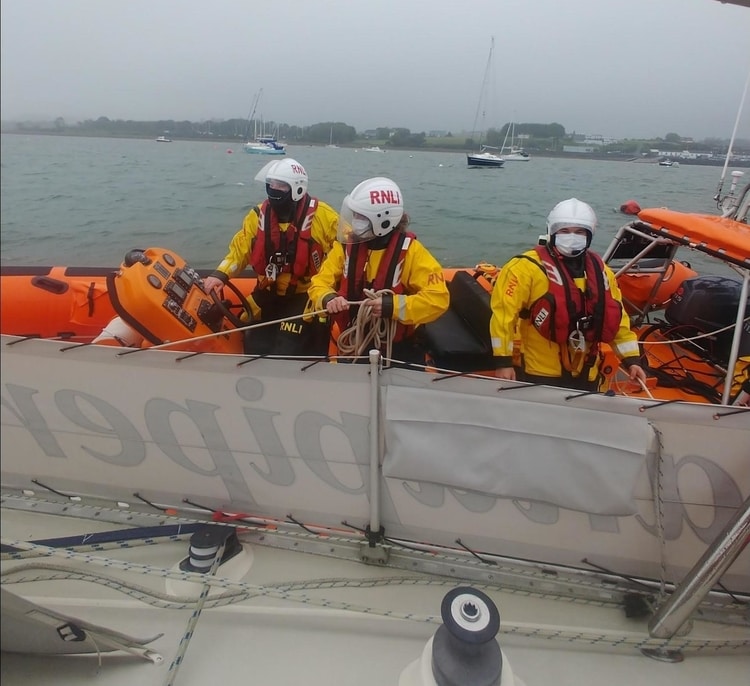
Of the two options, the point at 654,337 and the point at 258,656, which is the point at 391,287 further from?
the point at 654,337

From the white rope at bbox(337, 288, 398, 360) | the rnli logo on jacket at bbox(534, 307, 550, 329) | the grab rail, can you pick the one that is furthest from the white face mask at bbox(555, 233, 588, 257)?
the grab rail

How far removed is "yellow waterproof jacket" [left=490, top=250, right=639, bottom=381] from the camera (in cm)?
238

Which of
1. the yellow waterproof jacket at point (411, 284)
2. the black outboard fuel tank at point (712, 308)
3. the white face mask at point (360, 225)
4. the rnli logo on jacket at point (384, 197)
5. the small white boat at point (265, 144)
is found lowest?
the black outboard fuel tank at point (712, 308)

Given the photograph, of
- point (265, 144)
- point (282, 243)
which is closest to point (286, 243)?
point (282, 243)

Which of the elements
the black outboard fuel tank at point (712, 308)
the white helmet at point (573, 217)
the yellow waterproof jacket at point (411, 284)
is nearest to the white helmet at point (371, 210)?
the yellow waterproof jacket at point (411, 284)

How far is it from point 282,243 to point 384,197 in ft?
3.10

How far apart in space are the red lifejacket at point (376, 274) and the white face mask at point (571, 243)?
2.31 ft

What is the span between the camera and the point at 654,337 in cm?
387

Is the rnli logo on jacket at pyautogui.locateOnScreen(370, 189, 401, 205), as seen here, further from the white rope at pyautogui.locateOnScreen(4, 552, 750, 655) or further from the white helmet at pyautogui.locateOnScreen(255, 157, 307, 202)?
the white rope at pyautogui.locateOnScreen(4, 552, 750, 655)

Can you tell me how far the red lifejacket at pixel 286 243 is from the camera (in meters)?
3.10

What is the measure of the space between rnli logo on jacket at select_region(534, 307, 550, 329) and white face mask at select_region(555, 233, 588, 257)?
295 mm

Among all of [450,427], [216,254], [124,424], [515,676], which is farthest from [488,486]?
[216,254]

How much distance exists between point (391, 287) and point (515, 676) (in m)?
1.66

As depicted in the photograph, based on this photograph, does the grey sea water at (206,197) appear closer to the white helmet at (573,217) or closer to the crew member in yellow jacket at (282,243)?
the crew member in yellow jacket at (282,243)
